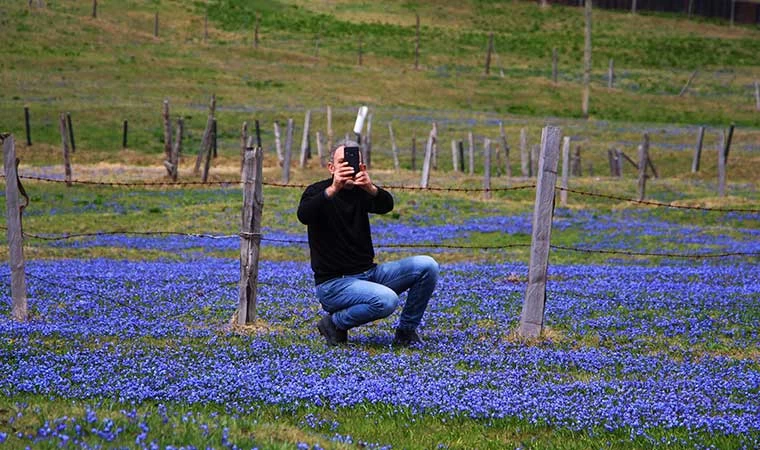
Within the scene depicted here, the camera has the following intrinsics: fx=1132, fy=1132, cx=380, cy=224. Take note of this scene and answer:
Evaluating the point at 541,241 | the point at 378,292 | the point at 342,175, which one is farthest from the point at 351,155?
the point at 541,241

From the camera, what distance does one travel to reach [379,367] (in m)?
11.0

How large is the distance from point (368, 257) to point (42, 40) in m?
69.5

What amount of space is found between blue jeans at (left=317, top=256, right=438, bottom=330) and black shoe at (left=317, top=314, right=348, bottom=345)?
3.4 inches

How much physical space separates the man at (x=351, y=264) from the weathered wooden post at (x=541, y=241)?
4.48ft

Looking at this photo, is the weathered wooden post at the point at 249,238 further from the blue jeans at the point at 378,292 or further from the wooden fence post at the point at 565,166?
the wooden fence post at the point at 565,166

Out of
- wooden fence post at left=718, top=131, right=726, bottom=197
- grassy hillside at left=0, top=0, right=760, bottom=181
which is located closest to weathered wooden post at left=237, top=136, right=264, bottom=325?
wooden fence post at left=718, top=131, right=726, bottom=197

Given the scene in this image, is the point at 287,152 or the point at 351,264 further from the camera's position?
the point at 287,152

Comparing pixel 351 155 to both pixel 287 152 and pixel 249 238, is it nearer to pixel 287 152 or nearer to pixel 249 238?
pixel 249 238

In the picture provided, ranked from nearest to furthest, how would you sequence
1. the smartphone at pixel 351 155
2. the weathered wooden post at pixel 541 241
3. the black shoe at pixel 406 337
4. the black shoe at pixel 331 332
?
the smartphone at pixel 351 155, the black shoe at pixel 331 332, the black shoe at pixel 406 337, the weathered wooden post at pixel 541 241

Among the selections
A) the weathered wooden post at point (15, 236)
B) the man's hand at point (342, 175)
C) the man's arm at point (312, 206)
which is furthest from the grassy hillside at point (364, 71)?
the man's hand at point (342, 175)

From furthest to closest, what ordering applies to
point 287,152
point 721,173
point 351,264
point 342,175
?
point 287,152
point 721,173
point 351,264
point 342,175

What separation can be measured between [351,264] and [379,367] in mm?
1474

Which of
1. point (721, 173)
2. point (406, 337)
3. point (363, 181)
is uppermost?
point (363, 181)

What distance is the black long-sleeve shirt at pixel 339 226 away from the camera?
11656 millimetres
